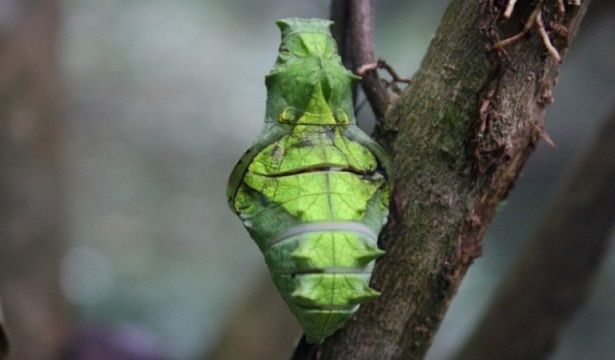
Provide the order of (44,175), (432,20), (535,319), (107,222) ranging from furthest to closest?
(107,222) → (432,20) → (44,175) → (535,319)

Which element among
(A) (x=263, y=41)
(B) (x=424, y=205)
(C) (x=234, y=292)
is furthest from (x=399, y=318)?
(A) (x=263, y=41)

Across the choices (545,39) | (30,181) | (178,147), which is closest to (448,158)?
(545,39)

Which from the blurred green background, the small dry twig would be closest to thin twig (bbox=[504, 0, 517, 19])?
the small dry twig

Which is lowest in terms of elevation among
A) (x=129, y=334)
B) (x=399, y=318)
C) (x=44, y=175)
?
(x=129, y=334)

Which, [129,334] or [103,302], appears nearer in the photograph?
[129,334]

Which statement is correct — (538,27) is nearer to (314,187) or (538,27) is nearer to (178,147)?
(314,187)

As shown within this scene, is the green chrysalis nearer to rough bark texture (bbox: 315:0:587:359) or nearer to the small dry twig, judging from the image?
rough bark texture (bbox: 315:0:587:359)

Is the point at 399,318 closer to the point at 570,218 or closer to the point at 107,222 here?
the point at 570,218
